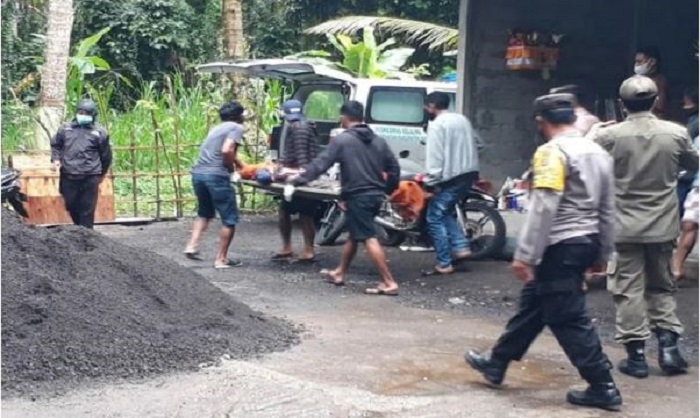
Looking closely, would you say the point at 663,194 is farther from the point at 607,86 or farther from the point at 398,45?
the point at 398,45

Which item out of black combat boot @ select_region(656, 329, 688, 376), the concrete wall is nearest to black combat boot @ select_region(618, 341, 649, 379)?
black combat boot @ select_region(656, 329, 688, 376)

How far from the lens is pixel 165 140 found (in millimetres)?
18969

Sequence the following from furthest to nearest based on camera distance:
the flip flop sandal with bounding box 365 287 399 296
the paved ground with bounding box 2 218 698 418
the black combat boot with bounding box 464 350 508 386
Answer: the flip flop sandal with bounding box 365 287 399 296 → the black combat boot with bounding box 464 350 508 386 → the paved ground with bounding box 2 218 698 418

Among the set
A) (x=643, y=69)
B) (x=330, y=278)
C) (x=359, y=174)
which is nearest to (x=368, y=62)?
(x=643, y=69)

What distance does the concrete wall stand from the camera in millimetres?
14711

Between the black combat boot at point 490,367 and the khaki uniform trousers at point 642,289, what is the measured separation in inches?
37.4

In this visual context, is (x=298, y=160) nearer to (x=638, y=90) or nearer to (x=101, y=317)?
(x=101, y=317)

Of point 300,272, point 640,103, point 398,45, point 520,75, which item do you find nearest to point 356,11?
point 398,45

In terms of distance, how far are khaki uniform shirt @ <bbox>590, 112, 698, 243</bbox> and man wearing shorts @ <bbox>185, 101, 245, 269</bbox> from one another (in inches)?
197

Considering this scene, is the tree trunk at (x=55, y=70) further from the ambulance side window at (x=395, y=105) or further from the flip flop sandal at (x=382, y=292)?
the flip flop sandal at (x=382, y=292)

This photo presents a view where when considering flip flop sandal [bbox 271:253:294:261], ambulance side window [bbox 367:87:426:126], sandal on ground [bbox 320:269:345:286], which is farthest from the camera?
ambulance side window [bbox 367:87:426:126]

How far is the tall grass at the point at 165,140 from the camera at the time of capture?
17.3 meters

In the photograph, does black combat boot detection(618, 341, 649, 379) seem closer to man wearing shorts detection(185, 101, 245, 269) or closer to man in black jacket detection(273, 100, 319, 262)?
man in black jacket detection(273, 100, 319, 262)

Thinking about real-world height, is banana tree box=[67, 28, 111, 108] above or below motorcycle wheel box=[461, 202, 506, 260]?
above
